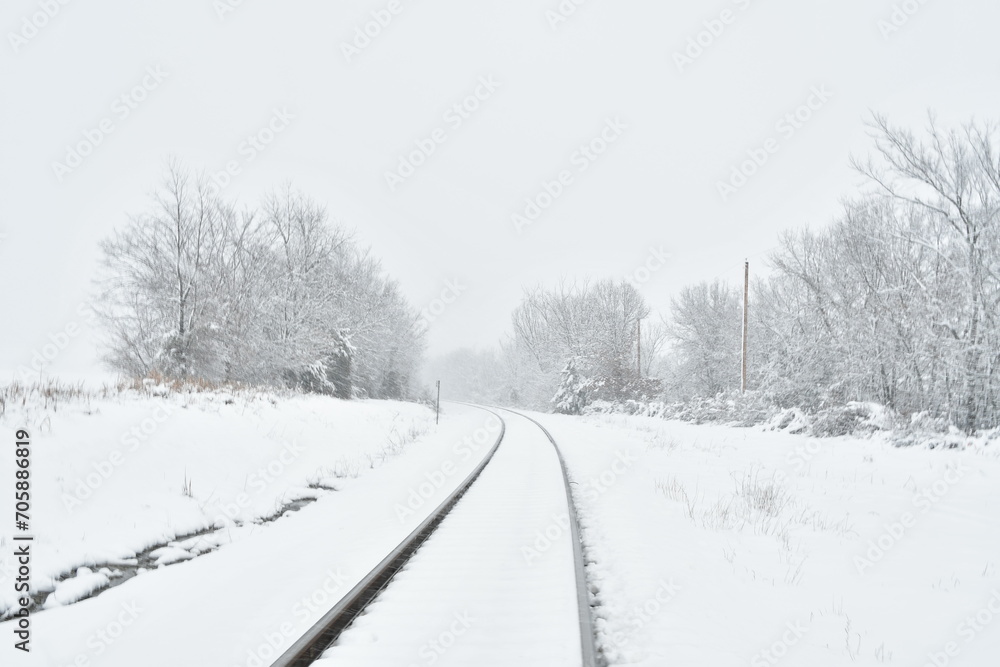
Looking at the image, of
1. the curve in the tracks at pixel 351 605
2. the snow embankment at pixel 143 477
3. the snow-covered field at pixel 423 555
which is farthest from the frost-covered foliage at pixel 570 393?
the curve in the tracks at pixel 351 605

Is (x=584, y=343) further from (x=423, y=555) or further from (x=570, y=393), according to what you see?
(x=423, y=555)

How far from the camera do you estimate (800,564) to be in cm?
512

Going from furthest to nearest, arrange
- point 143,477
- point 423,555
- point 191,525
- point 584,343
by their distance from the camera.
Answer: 1. point 584,343
2. point 143,477
3. point 191,525
4. point 423,555

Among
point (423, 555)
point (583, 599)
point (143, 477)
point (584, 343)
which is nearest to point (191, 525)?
point (143, 477)

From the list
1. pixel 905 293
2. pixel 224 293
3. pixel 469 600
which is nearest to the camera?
pixel 469 600

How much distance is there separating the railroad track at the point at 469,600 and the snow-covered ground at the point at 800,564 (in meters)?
0.32

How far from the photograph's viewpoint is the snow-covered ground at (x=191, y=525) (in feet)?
11.9

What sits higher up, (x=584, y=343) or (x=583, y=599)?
(x=584, y=343)

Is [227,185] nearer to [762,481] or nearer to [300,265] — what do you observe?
[300,265]

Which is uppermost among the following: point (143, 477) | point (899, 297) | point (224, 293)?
point (224, 293)

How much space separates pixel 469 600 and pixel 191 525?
4.20 metres

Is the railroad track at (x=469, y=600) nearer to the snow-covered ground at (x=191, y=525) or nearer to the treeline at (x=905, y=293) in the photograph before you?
the snow-covered ground at (x=191, y=525)

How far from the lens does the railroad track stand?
126 inches

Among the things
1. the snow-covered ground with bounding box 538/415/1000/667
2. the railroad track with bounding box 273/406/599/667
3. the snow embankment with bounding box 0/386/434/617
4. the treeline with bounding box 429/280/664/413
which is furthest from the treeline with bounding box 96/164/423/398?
the treeline with bounding box 429/280/664/413
